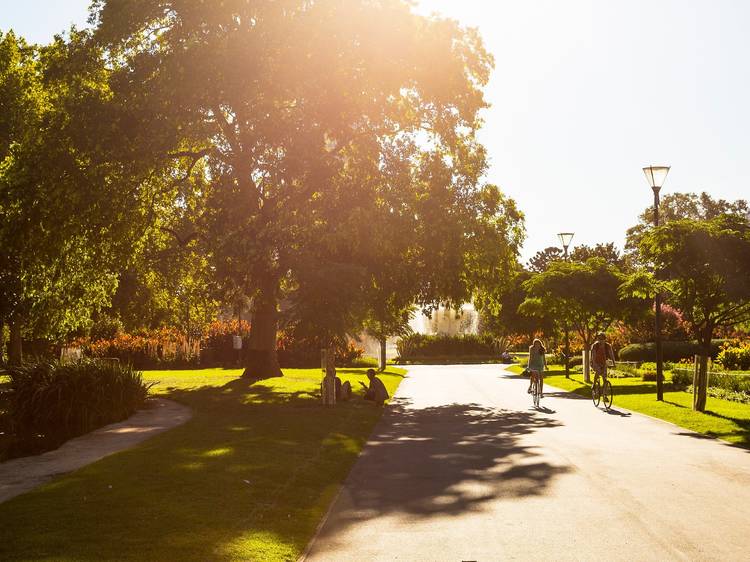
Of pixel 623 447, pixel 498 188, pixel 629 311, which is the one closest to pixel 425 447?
pixel 623 447

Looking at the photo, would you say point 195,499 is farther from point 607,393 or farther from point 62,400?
point 607,393

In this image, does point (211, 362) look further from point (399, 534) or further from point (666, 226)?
point (399, 534)

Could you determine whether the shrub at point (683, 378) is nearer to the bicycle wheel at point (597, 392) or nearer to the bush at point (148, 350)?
the bicycle wheel at point (597, 392)

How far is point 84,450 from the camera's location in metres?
13.5

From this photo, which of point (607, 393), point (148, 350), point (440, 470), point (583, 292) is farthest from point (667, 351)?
point (440, 470)

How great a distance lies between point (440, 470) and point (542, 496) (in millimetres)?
2220

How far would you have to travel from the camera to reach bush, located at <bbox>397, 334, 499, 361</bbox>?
67.1 m

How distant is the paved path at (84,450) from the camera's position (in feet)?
35.1

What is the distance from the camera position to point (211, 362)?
49.3 m

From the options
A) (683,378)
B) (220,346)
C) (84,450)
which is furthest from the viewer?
(220,346)

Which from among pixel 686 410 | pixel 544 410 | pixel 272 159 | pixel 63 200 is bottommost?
pixel 544 410

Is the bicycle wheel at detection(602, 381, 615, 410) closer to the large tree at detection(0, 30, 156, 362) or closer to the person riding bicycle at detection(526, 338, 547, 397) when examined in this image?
the person riding bicycle at detection(526, 338, 547, 397)

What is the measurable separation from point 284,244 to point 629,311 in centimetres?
1766

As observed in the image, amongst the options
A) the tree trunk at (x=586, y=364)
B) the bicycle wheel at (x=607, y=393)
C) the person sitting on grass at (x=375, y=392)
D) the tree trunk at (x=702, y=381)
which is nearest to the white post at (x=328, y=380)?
the person sitting on grass at (x=375, y=392)
